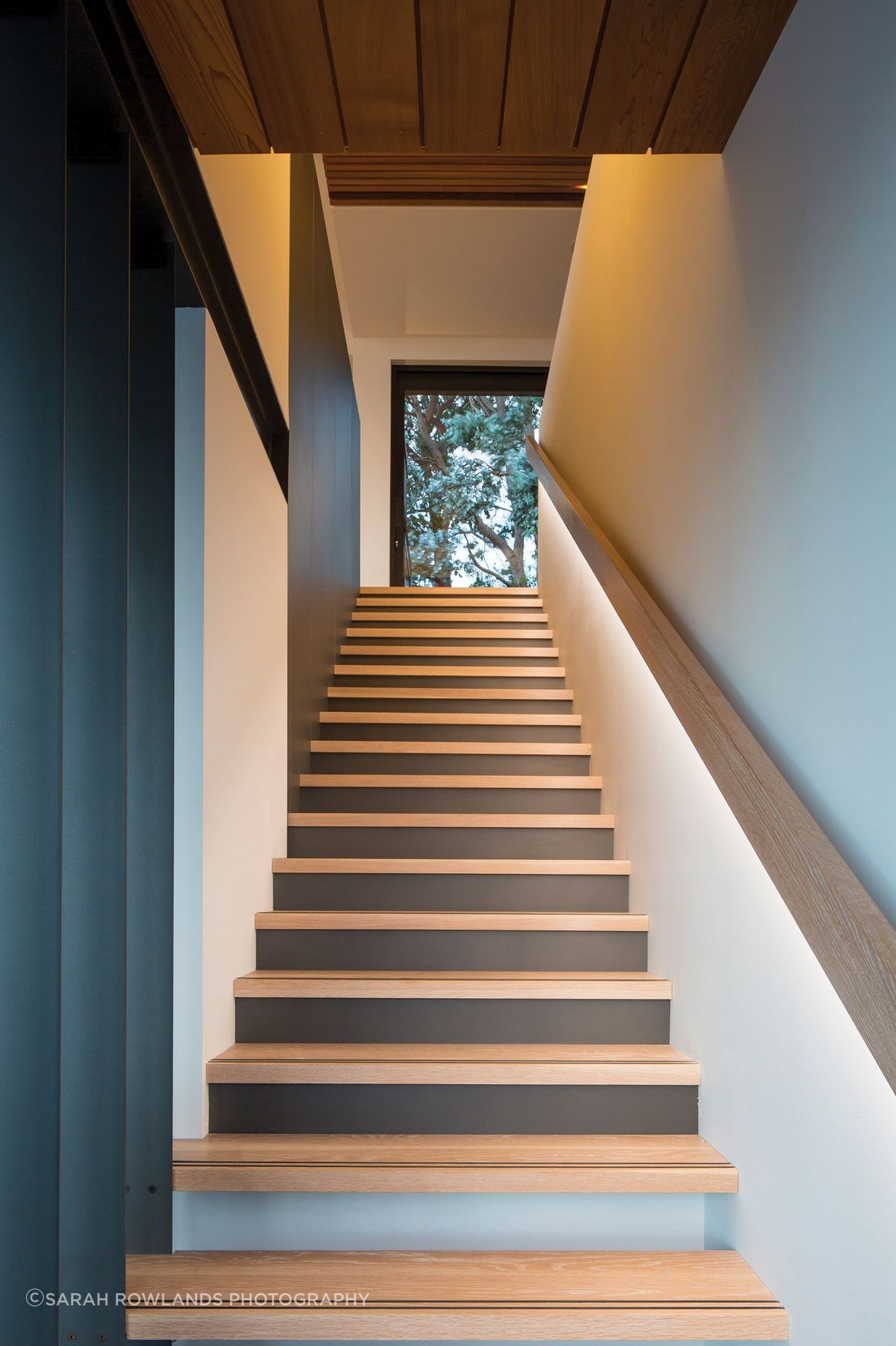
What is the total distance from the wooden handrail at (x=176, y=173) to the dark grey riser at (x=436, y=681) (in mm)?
1927

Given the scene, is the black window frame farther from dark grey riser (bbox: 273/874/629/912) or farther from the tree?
dark grey riser (bbox: 273/874/629/912)

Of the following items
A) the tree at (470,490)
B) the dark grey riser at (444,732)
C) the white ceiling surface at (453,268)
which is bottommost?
the dark grey riser at (444,732)

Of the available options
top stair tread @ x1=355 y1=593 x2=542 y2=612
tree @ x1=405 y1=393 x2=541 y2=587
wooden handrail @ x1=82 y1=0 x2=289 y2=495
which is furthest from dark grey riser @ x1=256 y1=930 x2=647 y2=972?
tree @ x1=405 y1=393 x2=541 y2=587

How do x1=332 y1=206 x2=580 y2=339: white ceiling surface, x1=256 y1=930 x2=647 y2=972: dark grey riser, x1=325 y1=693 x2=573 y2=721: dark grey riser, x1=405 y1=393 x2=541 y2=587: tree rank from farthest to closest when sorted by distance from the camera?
x1=405 y1=393 x2=541 y2=587: tree < x1=332 y1=206 x2=580 y2=339: white ceiling surface < x1=325 y1=693 x2=573 y2=721: dark grey riser < x1=256 y1=930 x2=647 y2=972: dark grey riser

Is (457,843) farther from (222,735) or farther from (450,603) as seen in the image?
(450,603)

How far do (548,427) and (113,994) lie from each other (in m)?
4.53

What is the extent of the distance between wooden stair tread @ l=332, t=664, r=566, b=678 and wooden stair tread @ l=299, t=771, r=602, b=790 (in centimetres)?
90

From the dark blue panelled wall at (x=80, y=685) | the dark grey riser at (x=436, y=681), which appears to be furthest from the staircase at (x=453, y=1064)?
the dark grey riser at (x=436, y=681)

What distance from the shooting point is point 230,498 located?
7.68ft

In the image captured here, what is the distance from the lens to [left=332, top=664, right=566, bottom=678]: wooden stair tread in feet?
14.0

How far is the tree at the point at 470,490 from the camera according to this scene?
24.4 ft

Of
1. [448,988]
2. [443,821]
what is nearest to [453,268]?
[443,821]

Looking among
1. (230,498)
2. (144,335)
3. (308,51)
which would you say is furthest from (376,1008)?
(308,51)

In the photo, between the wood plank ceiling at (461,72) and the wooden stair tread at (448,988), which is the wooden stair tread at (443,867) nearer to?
the wooden stair tread at (448,988)
